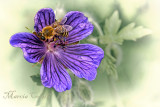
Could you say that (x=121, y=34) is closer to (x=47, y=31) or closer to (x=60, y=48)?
(x=60, y=48)

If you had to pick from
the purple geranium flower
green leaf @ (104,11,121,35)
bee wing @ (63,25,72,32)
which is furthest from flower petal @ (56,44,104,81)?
green leaf @ (104,11,121,35)

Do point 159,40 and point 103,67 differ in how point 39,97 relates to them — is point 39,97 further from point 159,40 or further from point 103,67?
point 159,40

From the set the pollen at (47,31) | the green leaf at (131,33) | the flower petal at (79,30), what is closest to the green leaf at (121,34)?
the green leaf at (131,33)

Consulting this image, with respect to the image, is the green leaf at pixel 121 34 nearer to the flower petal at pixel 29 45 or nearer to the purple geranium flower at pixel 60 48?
the purple geranium flower at pixel 60 48

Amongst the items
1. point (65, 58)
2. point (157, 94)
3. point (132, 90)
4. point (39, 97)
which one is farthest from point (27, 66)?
point (157, 94)

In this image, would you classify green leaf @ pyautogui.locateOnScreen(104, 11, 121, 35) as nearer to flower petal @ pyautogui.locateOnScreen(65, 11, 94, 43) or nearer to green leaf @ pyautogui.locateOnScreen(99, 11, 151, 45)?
green leaf @ pyautogui.locateOnScreen(99, 11, 151, 45)
